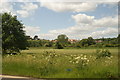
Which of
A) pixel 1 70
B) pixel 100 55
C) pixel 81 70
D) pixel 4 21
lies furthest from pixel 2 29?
pixel 81 70

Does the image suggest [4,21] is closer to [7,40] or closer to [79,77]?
[7,40]

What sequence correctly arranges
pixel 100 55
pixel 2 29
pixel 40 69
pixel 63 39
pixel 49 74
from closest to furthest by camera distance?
pixel 49 74 → pixel 40 69 → pixel 100 55 → pixel 2 29 → pixel 63 39

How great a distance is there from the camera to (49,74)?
9.95m

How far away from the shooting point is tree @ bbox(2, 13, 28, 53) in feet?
117

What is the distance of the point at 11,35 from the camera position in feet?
117

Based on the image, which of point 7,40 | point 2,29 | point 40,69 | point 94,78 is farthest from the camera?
point 2,29

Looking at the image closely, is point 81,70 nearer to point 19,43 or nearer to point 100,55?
point 100,55

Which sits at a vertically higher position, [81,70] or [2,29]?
[2,29]

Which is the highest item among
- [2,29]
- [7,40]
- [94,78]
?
[2,29]

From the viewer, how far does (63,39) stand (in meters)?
93.0

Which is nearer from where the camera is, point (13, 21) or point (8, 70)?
point (8, 70)

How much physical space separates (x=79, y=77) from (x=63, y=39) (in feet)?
275

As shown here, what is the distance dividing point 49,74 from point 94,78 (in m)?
2.47

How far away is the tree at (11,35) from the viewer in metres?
35.7
